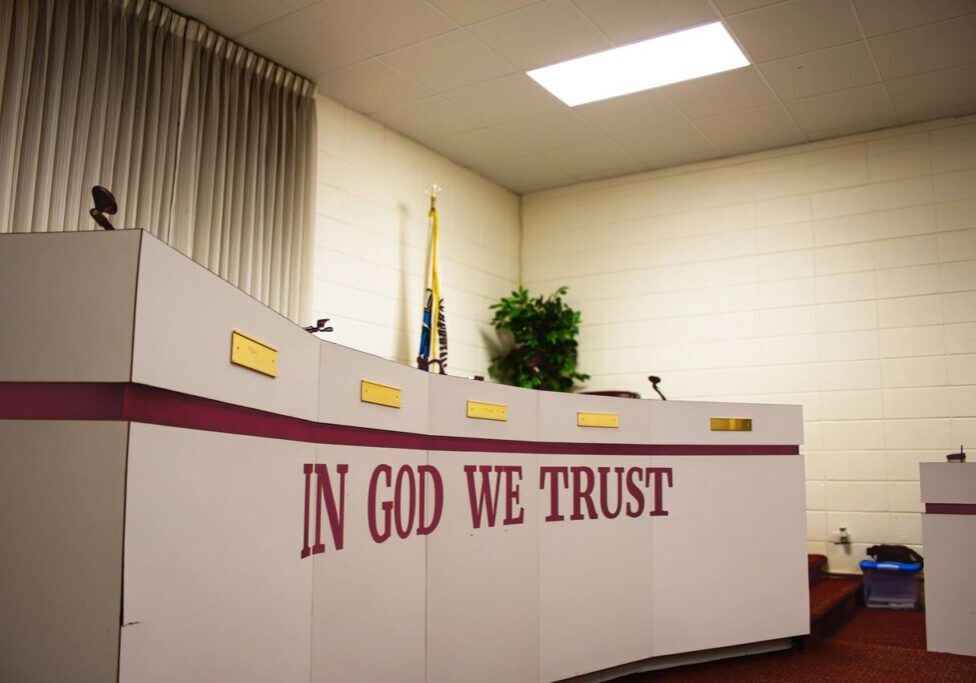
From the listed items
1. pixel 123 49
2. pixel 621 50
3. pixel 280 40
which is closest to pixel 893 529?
pixel 621 50

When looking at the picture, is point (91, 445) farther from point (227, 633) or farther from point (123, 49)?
point (123, 49)

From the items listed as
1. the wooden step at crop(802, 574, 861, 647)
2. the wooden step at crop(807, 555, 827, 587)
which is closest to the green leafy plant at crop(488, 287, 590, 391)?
the wooden step at crop(807, 555, 827, 587)

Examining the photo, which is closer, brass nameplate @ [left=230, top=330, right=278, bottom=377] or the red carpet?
brass nameplate @ [left=230, top=330, right=278, bottom=377]

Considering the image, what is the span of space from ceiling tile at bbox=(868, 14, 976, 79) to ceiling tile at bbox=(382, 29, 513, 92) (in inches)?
82.1

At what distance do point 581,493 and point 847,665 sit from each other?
Answer: 4.80 feet

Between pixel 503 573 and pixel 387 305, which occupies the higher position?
pixel 387 305

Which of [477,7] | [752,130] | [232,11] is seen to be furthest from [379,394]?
[752,130]

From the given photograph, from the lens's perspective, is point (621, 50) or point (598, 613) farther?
point (621, 50)

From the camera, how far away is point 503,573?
275cm

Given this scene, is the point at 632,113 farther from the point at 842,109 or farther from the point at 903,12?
the point at 903,12

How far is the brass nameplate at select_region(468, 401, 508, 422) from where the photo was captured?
2.70 metres

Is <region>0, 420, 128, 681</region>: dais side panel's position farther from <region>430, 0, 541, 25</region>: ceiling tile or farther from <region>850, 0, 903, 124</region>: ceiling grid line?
<region>850, 0, 903, 124</region>: ceiling grid line

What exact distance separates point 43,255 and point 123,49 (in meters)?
3.03

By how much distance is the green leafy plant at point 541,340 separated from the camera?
6.21m
